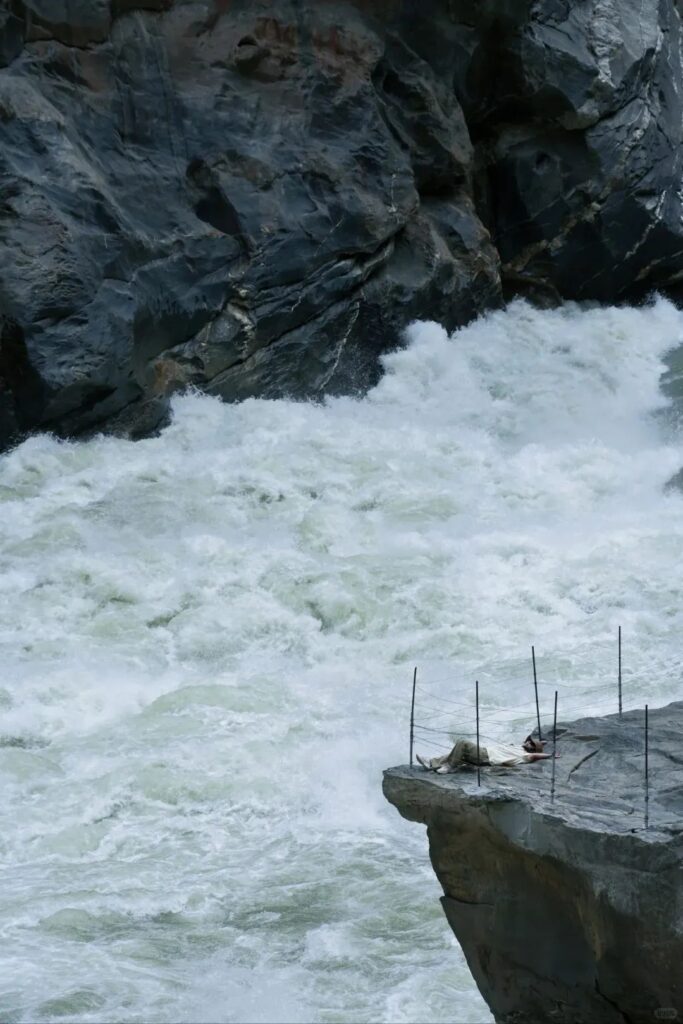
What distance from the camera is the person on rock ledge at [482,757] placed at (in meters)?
5.00

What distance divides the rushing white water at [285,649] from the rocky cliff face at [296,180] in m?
0.63

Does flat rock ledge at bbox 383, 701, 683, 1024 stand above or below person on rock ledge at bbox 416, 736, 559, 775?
below

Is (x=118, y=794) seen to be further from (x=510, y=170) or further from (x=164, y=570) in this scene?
(x=510, y=170)

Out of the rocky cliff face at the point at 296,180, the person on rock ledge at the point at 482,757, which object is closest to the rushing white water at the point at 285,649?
the rocky cliff face at the point at 296,180

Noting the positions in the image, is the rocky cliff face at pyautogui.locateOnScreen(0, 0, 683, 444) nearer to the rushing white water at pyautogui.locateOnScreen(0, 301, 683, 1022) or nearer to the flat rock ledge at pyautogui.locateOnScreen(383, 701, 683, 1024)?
the rushing white water at pyautogui.locateOnScreen(0, 301, 683, 1022)

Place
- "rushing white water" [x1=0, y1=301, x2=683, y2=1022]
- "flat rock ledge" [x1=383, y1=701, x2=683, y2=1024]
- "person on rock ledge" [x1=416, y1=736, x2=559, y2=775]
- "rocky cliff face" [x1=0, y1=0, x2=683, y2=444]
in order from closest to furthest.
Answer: "flat rock ledge" [x1=383, y1=701, x2=683, y2=1024] < "person on rock ledge" [x1=416, y1=736, x2=559, y2=775] < "rushing white water" [x1=0, y1=301, x2=683, y2=1022] < "rocky cliff face" [x1=0, y1=0, x2=683, y2=444]

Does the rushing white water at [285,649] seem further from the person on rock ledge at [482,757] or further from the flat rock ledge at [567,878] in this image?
the person on rock ledge at [482,757]

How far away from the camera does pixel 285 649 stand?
9.59 m

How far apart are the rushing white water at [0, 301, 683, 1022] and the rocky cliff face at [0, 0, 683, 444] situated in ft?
2.07

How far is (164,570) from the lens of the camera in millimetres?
10523

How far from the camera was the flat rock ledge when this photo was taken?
4.48 meters

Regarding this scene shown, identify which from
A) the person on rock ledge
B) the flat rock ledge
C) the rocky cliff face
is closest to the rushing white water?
the rocky cliff face

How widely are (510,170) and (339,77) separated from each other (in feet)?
10.8

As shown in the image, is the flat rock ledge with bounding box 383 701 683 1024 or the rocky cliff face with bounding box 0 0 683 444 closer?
the flat rock ledge with bounding box 383 701 683 1024
